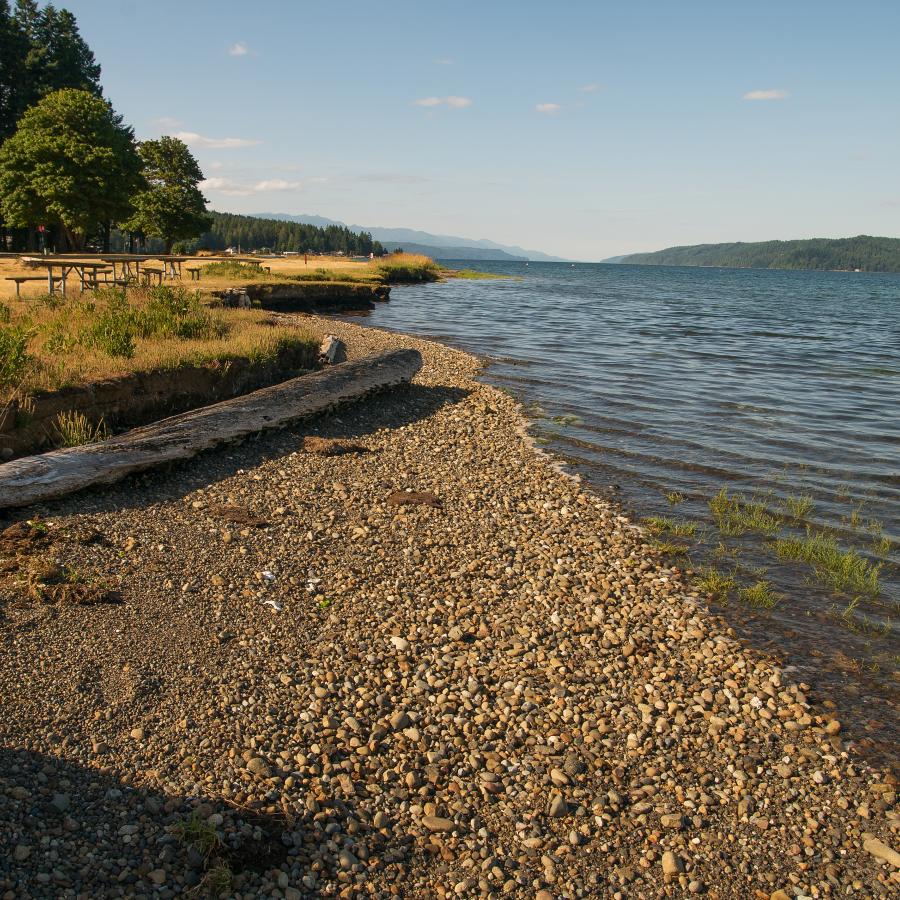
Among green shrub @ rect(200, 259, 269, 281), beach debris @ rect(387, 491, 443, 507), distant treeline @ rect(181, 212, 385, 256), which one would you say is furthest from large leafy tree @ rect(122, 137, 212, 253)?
distant treeline @ rect(181, 212, 385, 256)

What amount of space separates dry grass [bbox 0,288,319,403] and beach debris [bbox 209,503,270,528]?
3951 mm

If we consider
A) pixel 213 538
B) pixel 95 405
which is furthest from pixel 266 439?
pixel 213 538

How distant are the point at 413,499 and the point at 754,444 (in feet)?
31.5

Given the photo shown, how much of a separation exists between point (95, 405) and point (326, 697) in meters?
8.39

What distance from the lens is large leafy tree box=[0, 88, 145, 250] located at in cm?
3662

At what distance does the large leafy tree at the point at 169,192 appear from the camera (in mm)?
45000

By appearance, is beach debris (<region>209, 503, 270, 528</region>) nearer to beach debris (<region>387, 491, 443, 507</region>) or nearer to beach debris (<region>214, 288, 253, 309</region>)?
beach debris (<region>387, 491, 443, 507</region>)

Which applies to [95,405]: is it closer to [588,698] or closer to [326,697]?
[326,697]

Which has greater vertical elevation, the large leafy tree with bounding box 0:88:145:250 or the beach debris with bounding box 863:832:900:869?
the large leafy tree with bounding box 0:88:145:250

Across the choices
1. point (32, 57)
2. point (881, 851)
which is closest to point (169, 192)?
point (32, 57)

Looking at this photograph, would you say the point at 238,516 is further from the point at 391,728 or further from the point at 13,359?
the point at 13,359

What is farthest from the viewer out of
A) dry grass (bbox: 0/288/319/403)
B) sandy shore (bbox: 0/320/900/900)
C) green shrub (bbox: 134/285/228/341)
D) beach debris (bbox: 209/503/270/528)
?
green shrub (bbox: 134/285/228/341)

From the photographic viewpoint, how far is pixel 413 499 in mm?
11539

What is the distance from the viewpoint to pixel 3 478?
30.0ft
